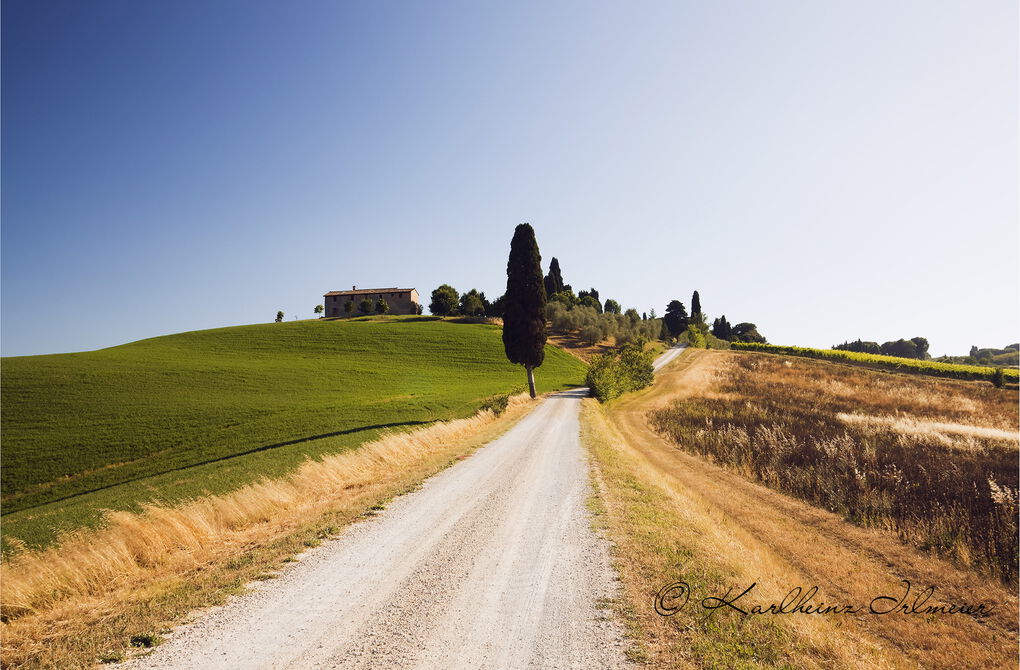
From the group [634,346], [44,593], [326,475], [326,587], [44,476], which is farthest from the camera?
[634,346]

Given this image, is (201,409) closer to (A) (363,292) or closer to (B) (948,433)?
(B) (948,433)

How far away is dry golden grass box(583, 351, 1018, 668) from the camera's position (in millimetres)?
5141

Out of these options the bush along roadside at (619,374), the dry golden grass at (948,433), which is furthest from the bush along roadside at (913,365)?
the dry golden grass at (948,433)

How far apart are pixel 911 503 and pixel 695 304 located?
132 m

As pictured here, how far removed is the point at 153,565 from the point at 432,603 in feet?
18.5

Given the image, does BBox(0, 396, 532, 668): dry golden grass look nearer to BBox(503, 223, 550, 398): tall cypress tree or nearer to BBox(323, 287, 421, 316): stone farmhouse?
BBox(503, 223, 550, 398): tall cypress tree

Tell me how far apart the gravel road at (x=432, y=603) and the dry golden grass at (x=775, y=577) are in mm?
738

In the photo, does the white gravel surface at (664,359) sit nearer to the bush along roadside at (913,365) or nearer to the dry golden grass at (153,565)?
the bush along roadside at (913,365)

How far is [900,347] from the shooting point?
132875 mm

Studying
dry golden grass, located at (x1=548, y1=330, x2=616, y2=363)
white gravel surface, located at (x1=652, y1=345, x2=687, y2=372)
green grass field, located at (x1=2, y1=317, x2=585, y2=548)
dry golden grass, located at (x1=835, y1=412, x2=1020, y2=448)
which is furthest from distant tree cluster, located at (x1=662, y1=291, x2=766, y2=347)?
dry golden grass, located at (x1=835, y1=412, x2=1020, y2=448)

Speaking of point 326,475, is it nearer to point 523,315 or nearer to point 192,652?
point 192,652

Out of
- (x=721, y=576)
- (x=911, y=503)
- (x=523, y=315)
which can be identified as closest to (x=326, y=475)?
Answer: (x=721, y=576)

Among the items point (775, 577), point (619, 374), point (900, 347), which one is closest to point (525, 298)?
point (619, 374)

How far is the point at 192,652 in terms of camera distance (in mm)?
4852
